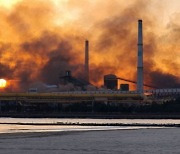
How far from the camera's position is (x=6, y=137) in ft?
204

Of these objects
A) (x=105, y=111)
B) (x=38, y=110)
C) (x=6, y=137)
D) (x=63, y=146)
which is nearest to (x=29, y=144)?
(x=63, y=146)

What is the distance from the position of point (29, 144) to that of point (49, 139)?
6.68 meters

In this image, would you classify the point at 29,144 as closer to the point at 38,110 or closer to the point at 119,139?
the point at 119,139

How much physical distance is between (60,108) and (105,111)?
717 inches

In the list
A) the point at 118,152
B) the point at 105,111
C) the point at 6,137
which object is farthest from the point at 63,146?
the point at 105,111

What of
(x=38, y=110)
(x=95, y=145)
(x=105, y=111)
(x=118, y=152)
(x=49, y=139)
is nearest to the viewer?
(x=118, y=152)

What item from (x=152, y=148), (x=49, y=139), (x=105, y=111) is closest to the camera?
(x=152, y=148)

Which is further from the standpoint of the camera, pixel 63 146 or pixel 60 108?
pixel 60 108

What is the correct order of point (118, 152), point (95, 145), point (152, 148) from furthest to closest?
point (95, 145) < point (152, 148) < point (118, 152)

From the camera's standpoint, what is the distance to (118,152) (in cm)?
4666

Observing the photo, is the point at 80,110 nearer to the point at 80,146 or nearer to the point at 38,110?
the point at 38,110

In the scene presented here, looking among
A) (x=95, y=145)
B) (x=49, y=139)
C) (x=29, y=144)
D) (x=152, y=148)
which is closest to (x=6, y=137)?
(x=49, y=139)

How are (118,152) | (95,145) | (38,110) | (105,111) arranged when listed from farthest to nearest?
(38,110), (105,111), (95,145), (118,152)

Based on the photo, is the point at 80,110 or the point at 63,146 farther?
the point at 80,110
